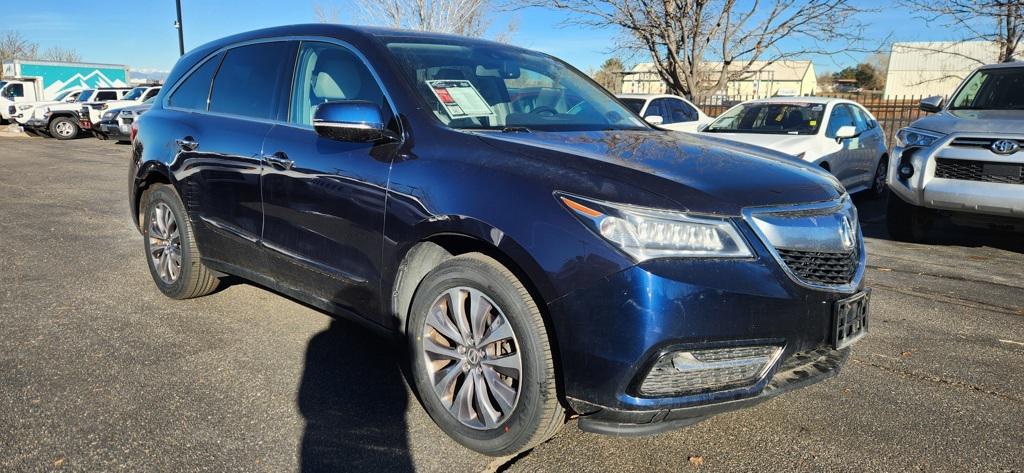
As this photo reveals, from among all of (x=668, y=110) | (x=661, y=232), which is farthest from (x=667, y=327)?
(x=668, y=110)

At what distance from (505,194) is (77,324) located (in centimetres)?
305

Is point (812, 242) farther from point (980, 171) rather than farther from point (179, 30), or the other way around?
point (179, 30)

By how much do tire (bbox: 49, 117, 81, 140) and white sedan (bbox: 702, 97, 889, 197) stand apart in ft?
69.8

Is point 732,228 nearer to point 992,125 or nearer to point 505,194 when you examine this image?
point 505,194

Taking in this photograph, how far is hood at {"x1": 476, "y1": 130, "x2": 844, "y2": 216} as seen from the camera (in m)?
2.50

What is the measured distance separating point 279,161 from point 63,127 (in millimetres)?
23699

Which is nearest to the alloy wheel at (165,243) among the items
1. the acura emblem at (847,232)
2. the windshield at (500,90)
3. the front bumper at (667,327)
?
the windshield at (500,90)

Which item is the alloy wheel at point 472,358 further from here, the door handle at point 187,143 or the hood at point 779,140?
the hood at point 779,140

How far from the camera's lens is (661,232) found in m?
2.39

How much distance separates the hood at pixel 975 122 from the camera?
6035 millimetres

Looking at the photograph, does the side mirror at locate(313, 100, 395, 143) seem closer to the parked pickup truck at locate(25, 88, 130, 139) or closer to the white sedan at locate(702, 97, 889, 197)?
the white sedan at locate(702, 97, 889, 197)

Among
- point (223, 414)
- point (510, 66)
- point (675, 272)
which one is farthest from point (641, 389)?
point (510, 66)

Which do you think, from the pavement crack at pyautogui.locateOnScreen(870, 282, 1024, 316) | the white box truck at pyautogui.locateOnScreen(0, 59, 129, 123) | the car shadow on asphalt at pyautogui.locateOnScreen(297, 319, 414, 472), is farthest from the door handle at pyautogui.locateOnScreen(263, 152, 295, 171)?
the white box truck at pyautogui.locateOnScreen(0, 59, 129, 123)

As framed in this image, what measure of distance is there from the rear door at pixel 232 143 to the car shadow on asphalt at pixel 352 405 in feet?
2.21
